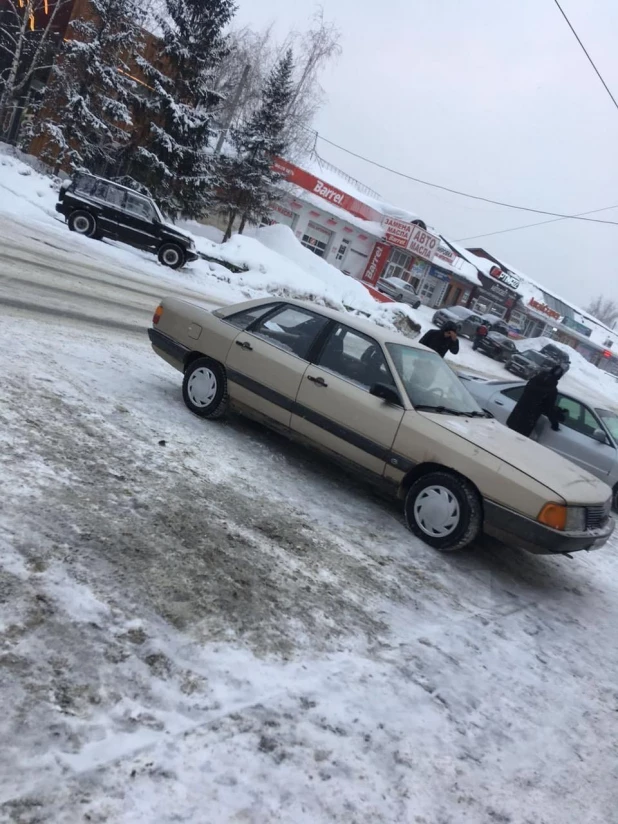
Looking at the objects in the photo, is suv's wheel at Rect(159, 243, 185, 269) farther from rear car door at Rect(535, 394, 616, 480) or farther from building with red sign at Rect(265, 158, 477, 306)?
building with red sign at Rect(265, 158, 477, 306)

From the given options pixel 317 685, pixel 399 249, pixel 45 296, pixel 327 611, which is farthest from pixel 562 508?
pixel 399 249

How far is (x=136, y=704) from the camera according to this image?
2.50m

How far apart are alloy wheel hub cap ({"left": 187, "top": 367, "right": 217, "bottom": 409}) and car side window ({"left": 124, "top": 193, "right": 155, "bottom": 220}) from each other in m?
14.3

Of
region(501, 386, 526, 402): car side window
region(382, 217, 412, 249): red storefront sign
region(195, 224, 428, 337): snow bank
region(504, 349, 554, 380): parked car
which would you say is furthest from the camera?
region(382, 217, 412, 249): red storefront sign

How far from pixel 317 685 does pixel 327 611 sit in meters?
0.71

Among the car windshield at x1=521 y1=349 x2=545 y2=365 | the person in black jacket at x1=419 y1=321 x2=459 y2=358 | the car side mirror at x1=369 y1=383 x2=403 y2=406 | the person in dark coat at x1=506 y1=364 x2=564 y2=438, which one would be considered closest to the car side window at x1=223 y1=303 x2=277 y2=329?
the car side mirror at x1=369 y1=383 x2=403 y2=406

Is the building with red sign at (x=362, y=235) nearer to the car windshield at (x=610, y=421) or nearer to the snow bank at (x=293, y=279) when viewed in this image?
the snow bank at (x=293, y=279)

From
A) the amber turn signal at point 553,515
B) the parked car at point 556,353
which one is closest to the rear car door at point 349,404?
the amber turn signal at point 553,515

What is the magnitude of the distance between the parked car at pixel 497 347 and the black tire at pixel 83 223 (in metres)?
21.7

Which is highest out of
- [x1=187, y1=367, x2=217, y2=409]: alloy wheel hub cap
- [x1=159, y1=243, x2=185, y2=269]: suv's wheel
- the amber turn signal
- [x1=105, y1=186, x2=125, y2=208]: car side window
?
[x1=105, y1=186, x2=125, y2=208]: car side window

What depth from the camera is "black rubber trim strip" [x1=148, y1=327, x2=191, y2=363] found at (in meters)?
6.54

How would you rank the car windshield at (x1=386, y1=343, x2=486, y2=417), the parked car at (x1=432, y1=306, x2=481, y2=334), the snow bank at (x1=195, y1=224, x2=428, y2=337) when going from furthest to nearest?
1. the parked car at (x1=432, y1=306, x2=481, y2=334)
2. the snow bank at (x1=195, y1=224, x2=428, y2=337)
3. the car windshield at (x1=386, y1=343, x2=486, y2=417)

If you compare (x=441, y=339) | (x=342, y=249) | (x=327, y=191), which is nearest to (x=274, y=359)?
(x=441, y=339)

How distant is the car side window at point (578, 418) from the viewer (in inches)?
393
